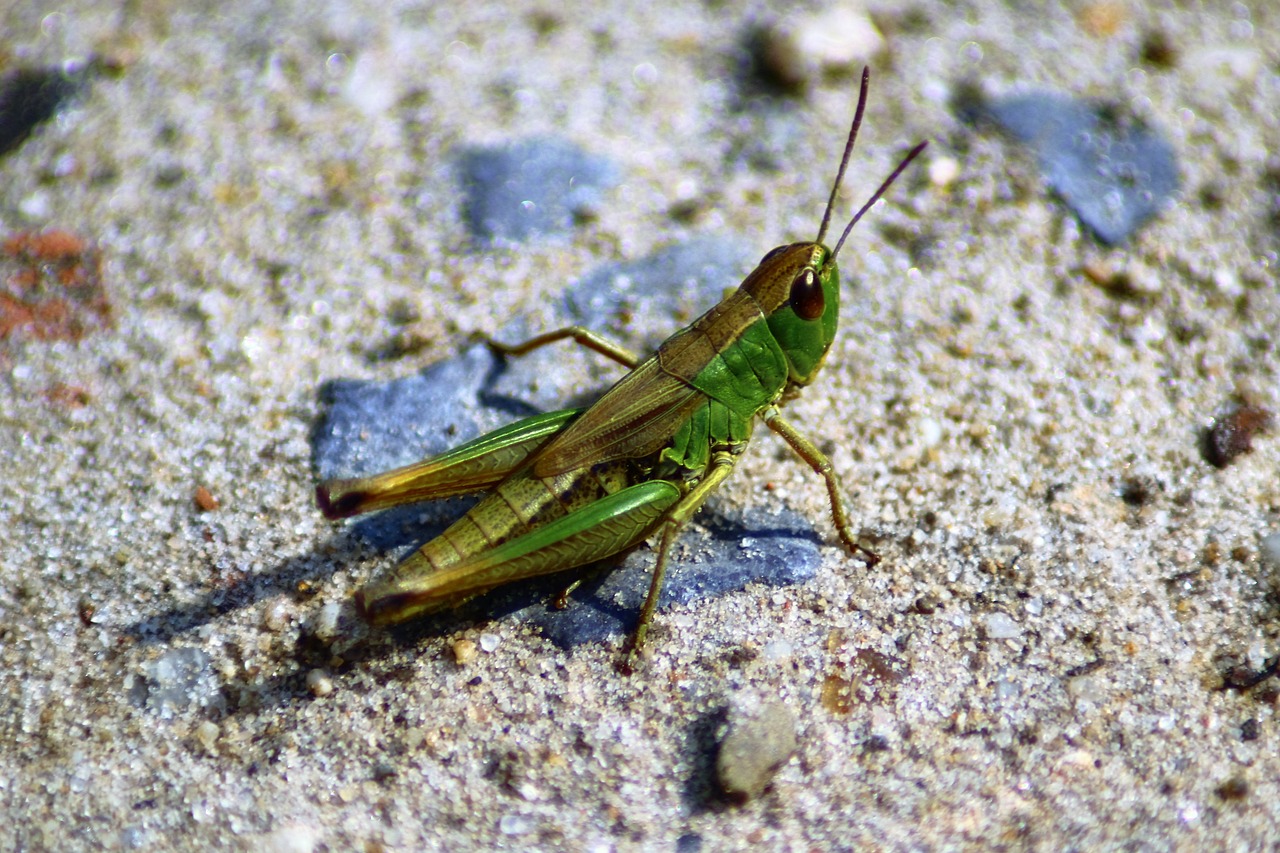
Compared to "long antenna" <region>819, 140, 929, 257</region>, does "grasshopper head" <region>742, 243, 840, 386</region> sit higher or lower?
lower

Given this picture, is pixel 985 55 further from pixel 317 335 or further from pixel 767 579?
pixel 317 335

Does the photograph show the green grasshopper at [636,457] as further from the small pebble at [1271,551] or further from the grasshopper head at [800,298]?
the small pebble at [1271,551]

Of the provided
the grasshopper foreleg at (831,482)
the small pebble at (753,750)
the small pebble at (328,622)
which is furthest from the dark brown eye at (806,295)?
the small pebble at (328,622)

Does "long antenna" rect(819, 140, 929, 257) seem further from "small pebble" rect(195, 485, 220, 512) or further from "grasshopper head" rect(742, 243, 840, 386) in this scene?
"small pebble" rect(195, 485, 220, 512)

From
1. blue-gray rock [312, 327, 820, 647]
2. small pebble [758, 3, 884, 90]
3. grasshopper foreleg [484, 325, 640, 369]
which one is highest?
small pebble [758, 3, 884, 90]

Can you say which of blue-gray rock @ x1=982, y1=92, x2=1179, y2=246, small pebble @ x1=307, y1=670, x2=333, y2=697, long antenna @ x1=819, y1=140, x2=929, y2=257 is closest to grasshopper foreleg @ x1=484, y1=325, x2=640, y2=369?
long antenna @ x1=819, y1=140, x2=929, y2=257

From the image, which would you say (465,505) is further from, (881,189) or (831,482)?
(881,189)

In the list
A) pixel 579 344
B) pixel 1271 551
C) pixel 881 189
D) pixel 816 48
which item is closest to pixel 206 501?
pixel 579 344
